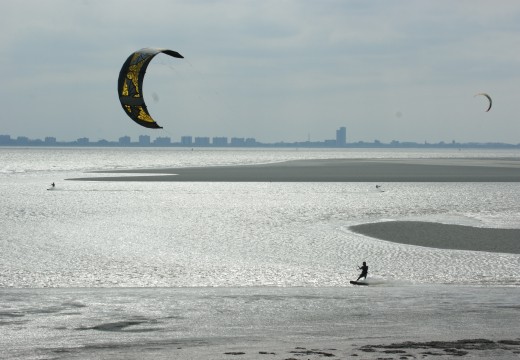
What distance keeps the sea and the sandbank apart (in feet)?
3.89

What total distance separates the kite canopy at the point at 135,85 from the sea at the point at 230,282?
4.10 m

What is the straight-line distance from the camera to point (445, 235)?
31406mm

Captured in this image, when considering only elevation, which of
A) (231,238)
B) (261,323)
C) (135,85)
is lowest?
(231,238)

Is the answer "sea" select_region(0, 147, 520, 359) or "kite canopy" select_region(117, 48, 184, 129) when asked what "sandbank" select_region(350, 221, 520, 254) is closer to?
"sea" select_region(0, 147, 520, 359)

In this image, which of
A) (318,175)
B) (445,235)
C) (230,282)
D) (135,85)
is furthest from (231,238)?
(318,175)

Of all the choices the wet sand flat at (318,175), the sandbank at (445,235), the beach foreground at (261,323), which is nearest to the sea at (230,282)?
the beach foreground at (261,323)

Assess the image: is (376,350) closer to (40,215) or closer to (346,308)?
(346,308)

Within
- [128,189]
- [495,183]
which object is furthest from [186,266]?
[495,183]

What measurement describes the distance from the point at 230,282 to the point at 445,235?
13402 mm

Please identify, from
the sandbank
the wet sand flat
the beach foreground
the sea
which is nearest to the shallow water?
the sea

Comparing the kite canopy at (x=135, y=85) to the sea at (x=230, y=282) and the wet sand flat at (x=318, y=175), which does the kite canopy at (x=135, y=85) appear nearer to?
the sea at (x=230, y=282)

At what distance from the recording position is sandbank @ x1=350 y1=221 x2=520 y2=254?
91.8 feet

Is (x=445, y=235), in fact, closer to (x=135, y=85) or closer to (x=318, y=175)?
(x=135, y=85)

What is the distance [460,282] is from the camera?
67.2 ft
